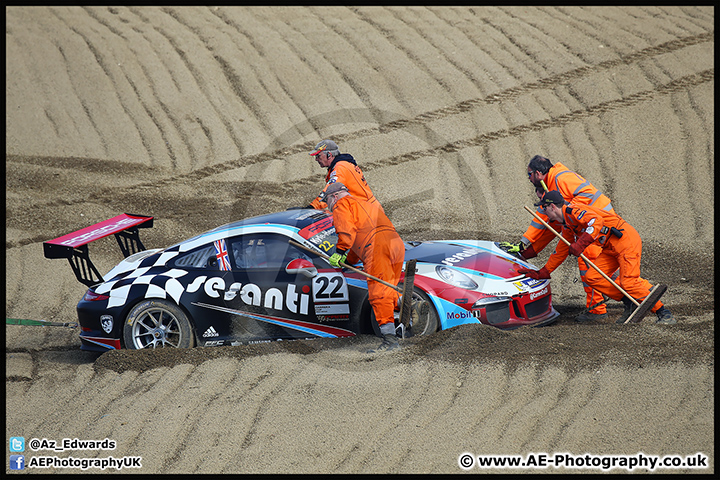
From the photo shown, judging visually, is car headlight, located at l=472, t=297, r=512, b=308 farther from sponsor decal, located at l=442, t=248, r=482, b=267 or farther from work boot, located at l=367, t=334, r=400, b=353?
work boot, located at l=367, t=334, r=400, b=353

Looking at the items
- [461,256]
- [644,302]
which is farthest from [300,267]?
[644,302]

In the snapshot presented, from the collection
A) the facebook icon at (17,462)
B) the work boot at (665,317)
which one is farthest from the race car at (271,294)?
the facebook icon at (17,462)

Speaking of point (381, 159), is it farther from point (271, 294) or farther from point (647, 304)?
point (647, 304)

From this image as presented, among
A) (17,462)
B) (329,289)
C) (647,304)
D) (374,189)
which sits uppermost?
(374,189)

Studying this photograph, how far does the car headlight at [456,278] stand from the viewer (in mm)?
6387

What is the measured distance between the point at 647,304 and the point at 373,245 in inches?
116

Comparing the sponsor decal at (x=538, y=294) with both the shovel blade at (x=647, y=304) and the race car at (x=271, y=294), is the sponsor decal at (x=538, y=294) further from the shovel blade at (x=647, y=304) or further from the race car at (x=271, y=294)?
the shovel blade at (x=647, y=304)

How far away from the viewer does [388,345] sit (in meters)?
6.15

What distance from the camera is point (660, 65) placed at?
13805 mm

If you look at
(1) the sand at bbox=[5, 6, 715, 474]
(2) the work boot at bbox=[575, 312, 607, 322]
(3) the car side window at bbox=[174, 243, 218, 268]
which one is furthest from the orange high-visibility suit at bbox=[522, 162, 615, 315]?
(3) the car side window at bbox=[174, 243, 218, 268]

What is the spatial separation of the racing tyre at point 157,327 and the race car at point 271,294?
0.03 feet

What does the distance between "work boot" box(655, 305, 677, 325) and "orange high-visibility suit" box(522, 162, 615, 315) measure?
0.59 m

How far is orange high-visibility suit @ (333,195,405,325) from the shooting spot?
620cm

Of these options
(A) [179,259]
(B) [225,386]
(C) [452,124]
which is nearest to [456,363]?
(B) [225,386]
